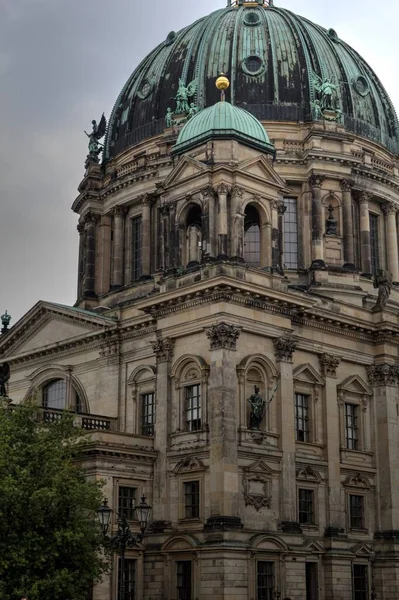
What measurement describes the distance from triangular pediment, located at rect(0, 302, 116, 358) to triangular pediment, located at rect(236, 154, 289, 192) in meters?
10.6

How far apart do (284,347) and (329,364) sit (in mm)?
3672

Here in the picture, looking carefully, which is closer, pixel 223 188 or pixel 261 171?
pixel 223 188

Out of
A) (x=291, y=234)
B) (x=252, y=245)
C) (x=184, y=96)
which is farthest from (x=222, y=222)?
(x=184, y=96)

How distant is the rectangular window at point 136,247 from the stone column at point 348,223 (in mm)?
11876

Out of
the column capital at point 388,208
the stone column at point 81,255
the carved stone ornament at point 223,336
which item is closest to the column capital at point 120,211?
the stone column at point 81,255

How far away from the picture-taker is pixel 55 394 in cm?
5372

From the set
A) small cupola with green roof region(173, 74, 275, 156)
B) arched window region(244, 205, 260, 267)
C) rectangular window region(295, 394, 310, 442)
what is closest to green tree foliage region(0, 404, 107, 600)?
rectangular window region(295, 394, 310, 442)

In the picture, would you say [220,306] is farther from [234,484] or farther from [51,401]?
[51,401]

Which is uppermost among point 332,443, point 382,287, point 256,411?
point 382,287

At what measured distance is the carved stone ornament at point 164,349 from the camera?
45.0 meters

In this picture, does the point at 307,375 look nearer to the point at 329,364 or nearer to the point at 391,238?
the point at 329,364

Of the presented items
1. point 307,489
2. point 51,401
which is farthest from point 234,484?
point 51,401

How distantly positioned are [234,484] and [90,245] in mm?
24567

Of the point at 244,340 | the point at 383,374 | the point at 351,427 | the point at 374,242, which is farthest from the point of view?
the point at 374,242
